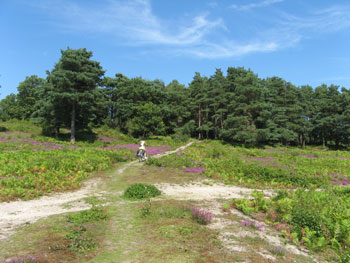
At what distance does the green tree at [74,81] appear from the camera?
34.7 meters

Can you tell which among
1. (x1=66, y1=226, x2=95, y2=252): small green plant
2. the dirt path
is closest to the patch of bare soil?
the dirt path

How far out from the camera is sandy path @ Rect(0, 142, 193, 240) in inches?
313

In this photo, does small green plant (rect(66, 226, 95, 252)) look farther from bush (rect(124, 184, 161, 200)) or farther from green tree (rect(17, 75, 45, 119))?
green tree (rect(17, 75, 45, 119))

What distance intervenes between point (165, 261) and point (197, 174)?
13475 mm

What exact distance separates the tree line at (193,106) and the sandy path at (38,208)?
25972 mm

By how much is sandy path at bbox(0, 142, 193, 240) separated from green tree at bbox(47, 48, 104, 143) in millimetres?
25569

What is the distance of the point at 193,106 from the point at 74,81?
32970 mm

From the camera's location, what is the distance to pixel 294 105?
2371 inches

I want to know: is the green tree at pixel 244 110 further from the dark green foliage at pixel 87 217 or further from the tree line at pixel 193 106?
the dark green foliage at pixel 87 217

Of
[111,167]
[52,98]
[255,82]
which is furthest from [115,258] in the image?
[255,82]

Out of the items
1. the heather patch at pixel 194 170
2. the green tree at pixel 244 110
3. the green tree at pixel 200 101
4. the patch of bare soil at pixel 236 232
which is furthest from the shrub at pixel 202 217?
the green tree at pixel 200 101

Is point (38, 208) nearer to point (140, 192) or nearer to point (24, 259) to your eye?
point (140, 192)

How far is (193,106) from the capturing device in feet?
204

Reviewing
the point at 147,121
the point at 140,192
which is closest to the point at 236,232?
the point at 140,192
